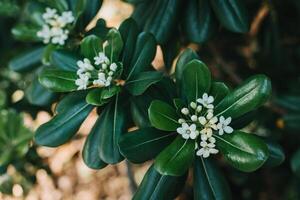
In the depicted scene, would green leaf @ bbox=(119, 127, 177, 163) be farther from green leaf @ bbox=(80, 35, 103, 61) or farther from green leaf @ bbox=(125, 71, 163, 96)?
green leaf @ bbox=(80, 35, 103, 61)

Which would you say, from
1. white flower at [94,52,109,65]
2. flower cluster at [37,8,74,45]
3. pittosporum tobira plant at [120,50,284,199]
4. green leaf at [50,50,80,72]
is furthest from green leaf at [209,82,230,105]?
flower cluster at [37,8,74,45]

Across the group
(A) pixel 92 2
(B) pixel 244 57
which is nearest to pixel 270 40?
(B) pixel 244 57

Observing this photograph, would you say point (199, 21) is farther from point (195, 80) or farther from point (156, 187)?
point (156, 187)

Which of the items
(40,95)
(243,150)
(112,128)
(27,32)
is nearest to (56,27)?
(27,32)

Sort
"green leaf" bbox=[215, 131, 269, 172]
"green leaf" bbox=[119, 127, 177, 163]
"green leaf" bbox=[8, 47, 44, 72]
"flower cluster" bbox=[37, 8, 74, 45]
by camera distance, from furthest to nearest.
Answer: "green leaf" bbox=[8, 47, 44, 72], "flower cluster" bbox=[37, 8, 74, 45], "green leaf" bbox=[119, 127, 177, 163], "green leaf" bbox=[215, 131, 269, 172]

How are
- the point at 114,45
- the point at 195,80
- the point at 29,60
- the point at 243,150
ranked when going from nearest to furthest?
1. the point at 243,150
2. the point at 195,80
3. the point at 114,45
4. the point at 29,60

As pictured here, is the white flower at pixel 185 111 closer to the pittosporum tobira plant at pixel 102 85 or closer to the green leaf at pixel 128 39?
the pittosporum tobira plant at pixel 102 85
